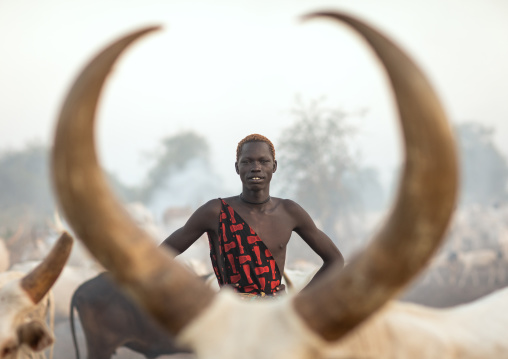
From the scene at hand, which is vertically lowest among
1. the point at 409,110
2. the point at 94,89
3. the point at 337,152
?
the point at 337,152

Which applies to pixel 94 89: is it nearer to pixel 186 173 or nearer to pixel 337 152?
pixel 337 152

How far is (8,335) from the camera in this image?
2957 millimetres

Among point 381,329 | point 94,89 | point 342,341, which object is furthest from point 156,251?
point 381,329

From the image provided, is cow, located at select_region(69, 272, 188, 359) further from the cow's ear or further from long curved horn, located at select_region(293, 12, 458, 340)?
long curved horn, located at select_region(293, 12, 458, 340)

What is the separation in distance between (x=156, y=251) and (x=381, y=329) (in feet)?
2.77

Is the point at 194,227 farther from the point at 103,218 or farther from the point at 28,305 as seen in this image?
the point at 103,218

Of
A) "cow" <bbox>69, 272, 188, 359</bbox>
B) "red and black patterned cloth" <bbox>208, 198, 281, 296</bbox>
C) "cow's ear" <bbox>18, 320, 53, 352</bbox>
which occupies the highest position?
"red and black patterned cloth" <bbox>208, 198, 281, 296</bbox>

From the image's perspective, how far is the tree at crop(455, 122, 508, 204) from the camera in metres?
23.8

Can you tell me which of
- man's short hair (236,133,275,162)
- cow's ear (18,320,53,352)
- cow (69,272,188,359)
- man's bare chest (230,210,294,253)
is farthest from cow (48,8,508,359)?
cow (69,272,188,359)

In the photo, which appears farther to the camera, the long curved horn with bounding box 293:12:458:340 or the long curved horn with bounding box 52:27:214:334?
the long curved horn with bounding box 52:27:214:334

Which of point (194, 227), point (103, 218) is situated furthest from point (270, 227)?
point (103, 218)

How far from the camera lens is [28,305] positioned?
314 centimetres

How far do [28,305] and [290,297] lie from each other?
2023 mm

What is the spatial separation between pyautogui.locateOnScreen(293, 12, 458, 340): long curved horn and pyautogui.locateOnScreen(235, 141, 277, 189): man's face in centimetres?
153
